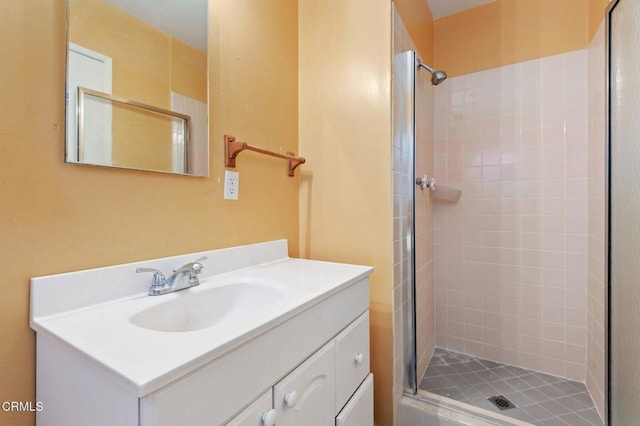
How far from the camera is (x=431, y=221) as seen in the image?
2.06 meters

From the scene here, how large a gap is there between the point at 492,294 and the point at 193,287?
1.86 meters

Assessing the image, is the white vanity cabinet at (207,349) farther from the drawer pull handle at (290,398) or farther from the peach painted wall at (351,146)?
the peach painted wall at (351,146)

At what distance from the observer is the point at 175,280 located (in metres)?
0.82

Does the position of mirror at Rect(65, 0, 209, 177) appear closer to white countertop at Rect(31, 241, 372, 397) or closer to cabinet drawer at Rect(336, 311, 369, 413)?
white countertop at Rect(31, 241, 372, 397)

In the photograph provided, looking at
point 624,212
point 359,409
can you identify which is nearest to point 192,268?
point 359,409

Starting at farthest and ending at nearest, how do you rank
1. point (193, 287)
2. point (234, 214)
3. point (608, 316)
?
point (608, 316)
point (234, 214)
point (193, 287)

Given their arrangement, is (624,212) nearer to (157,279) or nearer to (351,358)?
(351,358)

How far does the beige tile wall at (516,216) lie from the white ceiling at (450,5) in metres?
0.46

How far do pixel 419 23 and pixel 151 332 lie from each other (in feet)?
6.70

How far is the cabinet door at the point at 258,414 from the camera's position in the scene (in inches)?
21.2

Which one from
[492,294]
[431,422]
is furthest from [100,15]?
[492,294]

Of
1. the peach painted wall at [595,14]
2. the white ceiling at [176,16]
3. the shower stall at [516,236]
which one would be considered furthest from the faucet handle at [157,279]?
the peach painted wall at [595,14]

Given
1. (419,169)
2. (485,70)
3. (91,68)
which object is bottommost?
(419,169)

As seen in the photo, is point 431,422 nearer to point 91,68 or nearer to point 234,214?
point 234,214
